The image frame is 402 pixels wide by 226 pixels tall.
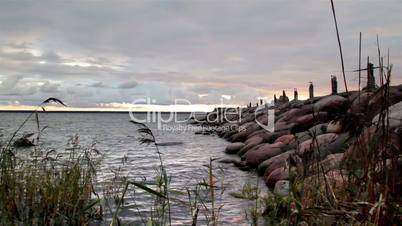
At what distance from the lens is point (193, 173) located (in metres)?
11.8

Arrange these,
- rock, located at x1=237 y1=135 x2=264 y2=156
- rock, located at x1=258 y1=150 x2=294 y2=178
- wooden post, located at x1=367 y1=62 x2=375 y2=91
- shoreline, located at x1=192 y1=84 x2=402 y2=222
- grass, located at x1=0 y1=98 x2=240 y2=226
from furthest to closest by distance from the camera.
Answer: rock, located at x1=237 y1=135 x2=264 y2=156, rock, located at x1=258 y1=150 x2=294 y2=178, grass, located at x1=0 y1=98 x2=240 y2=226, wooden post, located at x1=367 y1=62 x2=375 y2=91, shoreline, located at x1=192 y1=84 x2=402 y2=222

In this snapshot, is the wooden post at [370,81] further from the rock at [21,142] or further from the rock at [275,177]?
the rock at [275,177]

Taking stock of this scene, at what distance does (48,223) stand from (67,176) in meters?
1.10

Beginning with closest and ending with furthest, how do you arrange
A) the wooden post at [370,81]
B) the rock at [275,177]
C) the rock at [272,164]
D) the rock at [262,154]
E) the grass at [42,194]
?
the wooden post at [370,81] < the grass at [42,194] < the rock at [275,177] < the rock at [272,164] < the rock at [262,154]

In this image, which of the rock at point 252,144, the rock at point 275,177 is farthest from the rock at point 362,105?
the rock at point 252,144

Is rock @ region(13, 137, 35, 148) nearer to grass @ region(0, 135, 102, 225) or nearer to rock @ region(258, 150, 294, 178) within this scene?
grass @ region(0, 135, 102, 225)

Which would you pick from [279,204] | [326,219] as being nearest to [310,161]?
[326,219]

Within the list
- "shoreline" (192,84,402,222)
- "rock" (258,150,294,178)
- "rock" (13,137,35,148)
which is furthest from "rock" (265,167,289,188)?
"rock" (13,137,35,148)

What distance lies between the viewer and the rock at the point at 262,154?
12083 mm

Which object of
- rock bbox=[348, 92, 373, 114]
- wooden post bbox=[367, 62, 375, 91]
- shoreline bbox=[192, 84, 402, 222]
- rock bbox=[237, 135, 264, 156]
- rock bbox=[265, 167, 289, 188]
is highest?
wooden post bbox=[367, 62, 375, 91]

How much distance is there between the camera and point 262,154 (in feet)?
40.3

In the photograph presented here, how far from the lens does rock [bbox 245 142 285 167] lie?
12.1 meters

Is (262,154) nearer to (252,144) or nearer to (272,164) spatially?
(272,164)

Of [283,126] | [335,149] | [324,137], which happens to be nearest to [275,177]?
[335,149]
